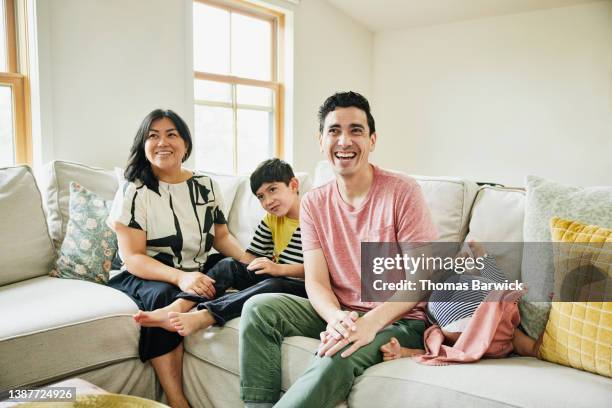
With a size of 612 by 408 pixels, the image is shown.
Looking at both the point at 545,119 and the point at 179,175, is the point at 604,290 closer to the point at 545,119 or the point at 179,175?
the point at 179,175

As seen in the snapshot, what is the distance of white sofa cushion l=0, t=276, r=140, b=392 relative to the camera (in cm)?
155

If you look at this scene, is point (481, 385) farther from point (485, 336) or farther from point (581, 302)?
point (581, 302)

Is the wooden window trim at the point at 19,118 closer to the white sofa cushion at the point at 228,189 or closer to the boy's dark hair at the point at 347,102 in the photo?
the white sofa cushion at the point at 228,189

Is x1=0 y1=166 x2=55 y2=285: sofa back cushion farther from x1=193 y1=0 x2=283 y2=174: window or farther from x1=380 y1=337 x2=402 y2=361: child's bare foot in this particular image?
x1=193 y1=0 x2=283 y2=174: window

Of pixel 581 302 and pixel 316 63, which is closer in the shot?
pixel 581 302

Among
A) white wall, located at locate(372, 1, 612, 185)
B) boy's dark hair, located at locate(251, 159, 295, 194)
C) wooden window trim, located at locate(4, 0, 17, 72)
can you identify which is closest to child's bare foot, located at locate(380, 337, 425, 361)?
boy's dark hair, located at locate(251, 159, 295, 194)

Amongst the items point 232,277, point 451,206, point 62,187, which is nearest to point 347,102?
point 451,206

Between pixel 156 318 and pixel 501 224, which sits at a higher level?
pixel 501 224

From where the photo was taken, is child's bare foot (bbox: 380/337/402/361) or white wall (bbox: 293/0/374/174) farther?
white wall (bbox: 293/0/374/174)

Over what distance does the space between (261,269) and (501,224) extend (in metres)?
0.87

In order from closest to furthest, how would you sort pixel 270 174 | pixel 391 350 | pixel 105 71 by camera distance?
pixel 391 350, pixel 270 174, pixel 105 71

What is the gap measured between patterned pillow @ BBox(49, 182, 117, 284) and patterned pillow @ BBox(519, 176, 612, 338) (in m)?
1.66

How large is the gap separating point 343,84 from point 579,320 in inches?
162

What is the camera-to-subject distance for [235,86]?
4.16 metres
